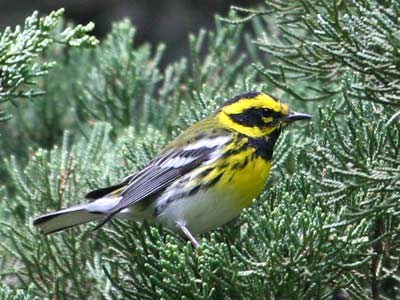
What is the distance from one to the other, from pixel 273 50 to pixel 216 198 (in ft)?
2.41

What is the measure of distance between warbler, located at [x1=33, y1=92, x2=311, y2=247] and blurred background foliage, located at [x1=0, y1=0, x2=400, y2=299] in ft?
0.22

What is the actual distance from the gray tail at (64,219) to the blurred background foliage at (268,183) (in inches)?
3.0

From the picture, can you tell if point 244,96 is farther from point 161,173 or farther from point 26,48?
point 26,48

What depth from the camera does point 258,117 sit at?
3646mm

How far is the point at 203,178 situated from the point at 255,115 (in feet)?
1.10

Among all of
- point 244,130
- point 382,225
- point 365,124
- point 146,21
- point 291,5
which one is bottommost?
point 382,225

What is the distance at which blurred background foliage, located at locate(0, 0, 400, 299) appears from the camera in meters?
2.63

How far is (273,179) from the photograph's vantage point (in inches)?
143

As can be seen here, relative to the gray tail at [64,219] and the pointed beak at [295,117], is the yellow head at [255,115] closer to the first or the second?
the pointed beak at [295,117]

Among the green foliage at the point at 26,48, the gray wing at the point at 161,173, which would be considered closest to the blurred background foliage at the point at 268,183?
the green foliage at the point at 26,48

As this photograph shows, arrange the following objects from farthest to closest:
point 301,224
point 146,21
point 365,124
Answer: point 146,21 < point 365,124 < point 301,224

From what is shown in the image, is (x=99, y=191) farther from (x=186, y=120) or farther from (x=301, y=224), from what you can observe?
(x=301, y=224)

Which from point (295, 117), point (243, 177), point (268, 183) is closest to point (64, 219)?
point (243, 177)

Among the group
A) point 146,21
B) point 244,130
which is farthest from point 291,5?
point 146,21
